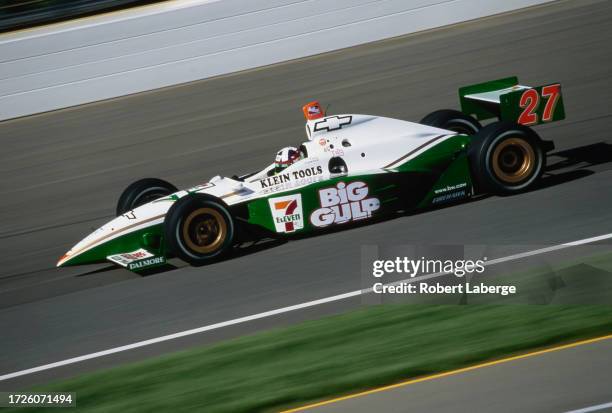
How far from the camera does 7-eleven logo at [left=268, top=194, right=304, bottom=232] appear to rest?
8.73m

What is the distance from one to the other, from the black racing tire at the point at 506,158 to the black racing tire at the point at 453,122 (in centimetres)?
97

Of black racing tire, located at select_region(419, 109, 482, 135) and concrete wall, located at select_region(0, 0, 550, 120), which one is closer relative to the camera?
black racing tire, located at select_region(419, 109, 482, 135)

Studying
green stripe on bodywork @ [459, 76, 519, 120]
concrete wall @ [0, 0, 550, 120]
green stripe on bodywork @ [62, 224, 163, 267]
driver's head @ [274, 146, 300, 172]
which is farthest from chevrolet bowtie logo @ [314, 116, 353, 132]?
concrete wall @ [0, 0, 550, 120]

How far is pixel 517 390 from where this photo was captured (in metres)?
5.58

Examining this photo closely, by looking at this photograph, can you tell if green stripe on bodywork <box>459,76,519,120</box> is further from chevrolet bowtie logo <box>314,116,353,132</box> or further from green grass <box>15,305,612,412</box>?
green grass <box>15,305,612,412</box>

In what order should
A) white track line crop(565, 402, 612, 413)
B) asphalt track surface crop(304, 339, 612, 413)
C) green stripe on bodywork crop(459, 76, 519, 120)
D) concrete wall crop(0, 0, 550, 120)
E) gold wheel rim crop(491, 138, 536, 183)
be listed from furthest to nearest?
1. concrete wall crop(0, 0, 550, 120)
2. green stripe on bodywork crop(459, 76, 519, 120)
3. gold wheel rim crop(491, 138, 536, 183)
4. asphalt track surface crop(304, 339, 612, 413)
5. white track line crop(565, 402, 612, 413)

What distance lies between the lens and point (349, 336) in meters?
6.82

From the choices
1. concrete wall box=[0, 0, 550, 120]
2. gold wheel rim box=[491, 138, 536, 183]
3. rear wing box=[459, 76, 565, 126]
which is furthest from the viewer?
concrete wall box=[0, 0, 550, 120]

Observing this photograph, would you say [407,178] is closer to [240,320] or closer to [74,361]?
[240,320]

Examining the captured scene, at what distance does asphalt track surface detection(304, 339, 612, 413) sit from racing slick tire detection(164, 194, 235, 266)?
3.17 metres

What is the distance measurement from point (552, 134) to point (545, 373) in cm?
631

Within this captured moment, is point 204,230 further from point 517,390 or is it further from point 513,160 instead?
point 517,390

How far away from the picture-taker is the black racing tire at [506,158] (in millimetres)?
9008

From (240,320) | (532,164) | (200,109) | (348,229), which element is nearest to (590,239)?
(532,164)
